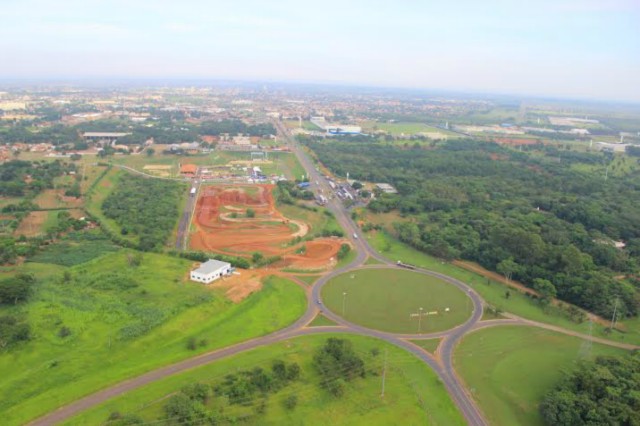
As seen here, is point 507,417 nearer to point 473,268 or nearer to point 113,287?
point 473,268

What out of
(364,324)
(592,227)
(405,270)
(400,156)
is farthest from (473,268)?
(400,156)

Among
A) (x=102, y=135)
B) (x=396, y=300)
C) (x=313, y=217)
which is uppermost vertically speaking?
(x=102, y=135)

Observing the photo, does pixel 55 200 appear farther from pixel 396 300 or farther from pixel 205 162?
pixel 396 300

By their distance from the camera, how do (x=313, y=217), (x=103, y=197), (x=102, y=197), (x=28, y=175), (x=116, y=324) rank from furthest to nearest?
(x=28, y=175)
(x=103, y=197)
(x=102, y=197)
(x=313, y=217)
(x=116, y=324)

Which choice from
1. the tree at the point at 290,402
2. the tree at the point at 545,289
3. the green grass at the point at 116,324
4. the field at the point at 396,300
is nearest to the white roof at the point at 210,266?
the green grass at the point at 116,324

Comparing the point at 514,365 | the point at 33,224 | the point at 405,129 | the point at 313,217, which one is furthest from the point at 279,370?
the point at 405,129

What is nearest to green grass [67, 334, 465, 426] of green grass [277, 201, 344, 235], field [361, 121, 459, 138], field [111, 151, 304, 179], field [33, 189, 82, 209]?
green grass [277, 201, 344, 235]

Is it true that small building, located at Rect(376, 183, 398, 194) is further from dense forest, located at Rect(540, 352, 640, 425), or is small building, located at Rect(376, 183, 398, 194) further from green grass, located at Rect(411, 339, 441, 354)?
dense forest, located at Rect(540, 352, 640, 425)

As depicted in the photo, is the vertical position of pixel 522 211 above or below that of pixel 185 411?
above
